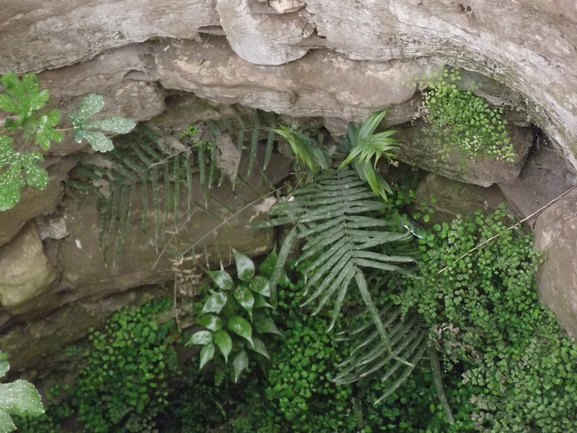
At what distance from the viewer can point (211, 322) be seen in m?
3.96

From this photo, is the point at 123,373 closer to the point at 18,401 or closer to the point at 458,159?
the point at 18,401

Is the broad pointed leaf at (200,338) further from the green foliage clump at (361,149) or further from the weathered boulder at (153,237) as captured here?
the green foliage clump at (361,149)

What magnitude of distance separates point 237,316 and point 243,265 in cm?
30

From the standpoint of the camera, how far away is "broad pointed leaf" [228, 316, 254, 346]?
3881 millimetres

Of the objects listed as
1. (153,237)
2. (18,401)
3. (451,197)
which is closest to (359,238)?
(451,197)

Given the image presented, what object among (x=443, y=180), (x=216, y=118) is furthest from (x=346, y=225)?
(x=216, y=118)

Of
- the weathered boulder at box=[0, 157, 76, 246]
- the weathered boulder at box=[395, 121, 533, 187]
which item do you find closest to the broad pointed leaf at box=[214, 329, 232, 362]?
the weathered boulder at box=[0, 157, 76, 246]

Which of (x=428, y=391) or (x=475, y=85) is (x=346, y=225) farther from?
(x=428, y=391)

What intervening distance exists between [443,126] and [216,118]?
1199 mm

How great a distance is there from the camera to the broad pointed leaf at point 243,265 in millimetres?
3926

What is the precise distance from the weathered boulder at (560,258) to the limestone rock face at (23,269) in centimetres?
263

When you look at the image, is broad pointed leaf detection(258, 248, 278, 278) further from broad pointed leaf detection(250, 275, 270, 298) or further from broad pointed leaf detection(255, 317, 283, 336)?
broad pointed leaf detection(255, 317, 283, 336)

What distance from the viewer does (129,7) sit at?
2.86m

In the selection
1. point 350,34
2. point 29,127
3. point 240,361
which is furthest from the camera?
point 240,361
